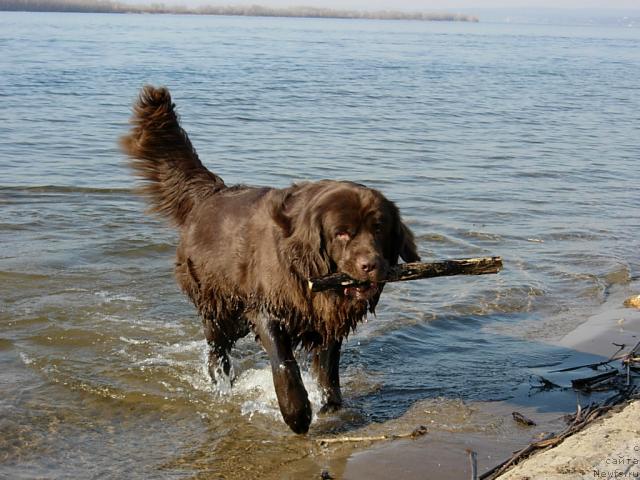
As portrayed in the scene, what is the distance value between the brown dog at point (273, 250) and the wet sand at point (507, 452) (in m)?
0.63

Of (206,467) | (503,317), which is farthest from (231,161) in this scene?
(206,467)

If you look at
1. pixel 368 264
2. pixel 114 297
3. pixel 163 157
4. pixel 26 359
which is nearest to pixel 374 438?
pixel 368 264

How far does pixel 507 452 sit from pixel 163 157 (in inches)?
133

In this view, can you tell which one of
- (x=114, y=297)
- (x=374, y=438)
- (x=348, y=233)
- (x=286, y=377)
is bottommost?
(x=114, y=297)

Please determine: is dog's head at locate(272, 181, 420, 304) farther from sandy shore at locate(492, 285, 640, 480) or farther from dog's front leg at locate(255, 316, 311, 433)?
sandy shore at locate(492, 285, 640, 480)

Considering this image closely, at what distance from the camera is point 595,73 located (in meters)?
33.3

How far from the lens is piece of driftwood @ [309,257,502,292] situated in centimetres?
495

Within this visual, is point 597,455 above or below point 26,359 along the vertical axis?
above

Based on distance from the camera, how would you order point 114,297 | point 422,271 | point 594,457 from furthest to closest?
point 114,297, point 422,271, point 594,457

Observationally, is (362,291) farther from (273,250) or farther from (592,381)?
(592,381)

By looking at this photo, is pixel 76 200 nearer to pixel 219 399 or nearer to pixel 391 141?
pixel 219 399

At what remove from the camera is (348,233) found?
16.0ft

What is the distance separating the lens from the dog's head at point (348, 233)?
4.84 meters

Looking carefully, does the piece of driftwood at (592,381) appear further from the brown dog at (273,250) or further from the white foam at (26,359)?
the white foam at (26,359)
